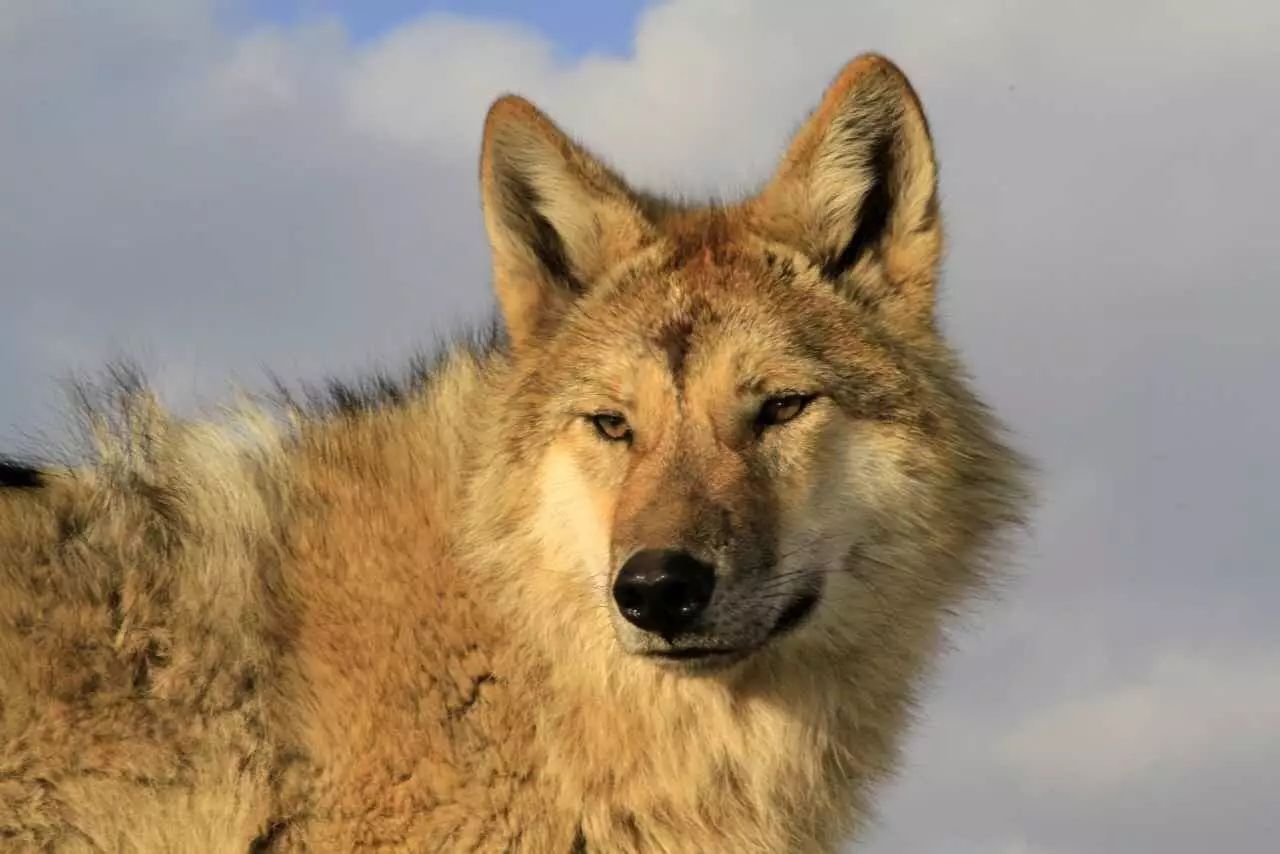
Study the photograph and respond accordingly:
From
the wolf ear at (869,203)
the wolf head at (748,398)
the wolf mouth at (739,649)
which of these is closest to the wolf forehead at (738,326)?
the wolf head at (748,398)

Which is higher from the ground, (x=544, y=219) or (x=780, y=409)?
(x=544, y=219)

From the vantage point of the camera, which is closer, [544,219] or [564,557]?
[564,557]

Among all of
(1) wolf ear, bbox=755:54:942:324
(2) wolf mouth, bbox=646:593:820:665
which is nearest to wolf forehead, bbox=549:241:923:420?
(1) wolf ear, bbox=755:54:942:324

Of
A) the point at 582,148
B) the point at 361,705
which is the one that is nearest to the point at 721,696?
the point at 361,705

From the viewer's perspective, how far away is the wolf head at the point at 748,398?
5.17m

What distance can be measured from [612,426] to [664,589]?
2.72ft

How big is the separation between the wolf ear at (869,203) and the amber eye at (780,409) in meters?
0.66

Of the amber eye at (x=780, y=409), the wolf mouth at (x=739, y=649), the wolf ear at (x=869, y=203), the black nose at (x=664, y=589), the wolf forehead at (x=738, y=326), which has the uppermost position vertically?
the wolf ear at (x=869, y=203)

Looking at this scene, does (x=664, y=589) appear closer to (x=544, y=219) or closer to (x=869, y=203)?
(x=544, y=219)

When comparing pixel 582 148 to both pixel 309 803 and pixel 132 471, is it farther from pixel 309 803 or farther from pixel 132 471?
pixel 309 803

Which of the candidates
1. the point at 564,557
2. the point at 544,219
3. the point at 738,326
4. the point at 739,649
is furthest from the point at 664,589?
the point at 544,219

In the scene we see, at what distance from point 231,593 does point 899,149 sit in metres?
2.85

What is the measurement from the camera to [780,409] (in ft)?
18.0

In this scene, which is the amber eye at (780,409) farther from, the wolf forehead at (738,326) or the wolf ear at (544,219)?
the wolf ear at (544,219)
